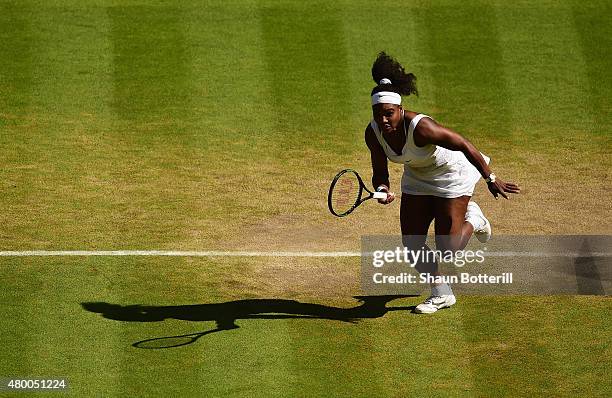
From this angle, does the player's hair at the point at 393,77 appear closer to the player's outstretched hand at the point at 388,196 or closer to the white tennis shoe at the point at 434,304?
the player's outstretched hand at the point at 388,196

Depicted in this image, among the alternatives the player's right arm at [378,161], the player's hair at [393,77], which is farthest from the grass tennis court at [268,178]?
the player's hair at [393,77]

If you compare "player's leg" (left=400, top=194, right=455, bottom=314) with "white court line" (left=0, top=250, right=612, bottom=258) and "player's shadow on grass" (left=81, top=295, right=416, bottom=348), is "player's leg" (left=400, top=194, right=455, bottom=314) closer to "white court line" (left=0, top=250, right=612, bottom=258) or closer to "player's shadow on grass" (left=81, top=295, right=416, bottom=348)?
"player's shadow on grass" (left=81, top=295, right=416, bottom=348)

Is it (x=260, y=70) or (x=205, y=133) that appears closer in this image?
(x=205, y=133)

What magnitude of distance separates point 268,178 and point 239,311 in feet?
12.0

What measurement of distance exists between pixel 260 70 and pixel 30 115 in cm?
320

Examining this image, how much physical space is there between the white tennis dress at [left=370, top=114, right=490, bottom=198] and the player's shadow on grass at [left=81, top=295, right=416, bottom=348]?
45.2 inches

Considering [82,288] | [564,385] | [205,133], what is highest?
[205,133]

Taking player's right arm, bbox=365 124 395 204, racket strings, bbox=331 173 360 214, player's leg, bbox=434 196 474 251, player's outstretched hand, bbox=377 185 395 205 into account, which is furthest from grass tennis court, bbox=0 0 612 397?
player's right arm, bbox=365 124 395 204

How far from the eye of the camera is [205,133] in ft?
52.6

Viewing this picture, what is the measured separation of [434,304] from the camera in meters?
11.4

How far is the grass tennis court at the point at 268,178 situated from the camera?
10.3 meters

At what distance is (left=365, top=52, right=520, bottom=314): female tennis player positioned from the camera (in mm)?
10852

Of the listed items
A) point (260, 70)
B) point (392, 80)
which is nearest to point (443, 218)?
point (392, 80)

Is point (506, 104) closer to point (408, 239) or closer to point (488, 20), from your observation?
point (488, 20)
